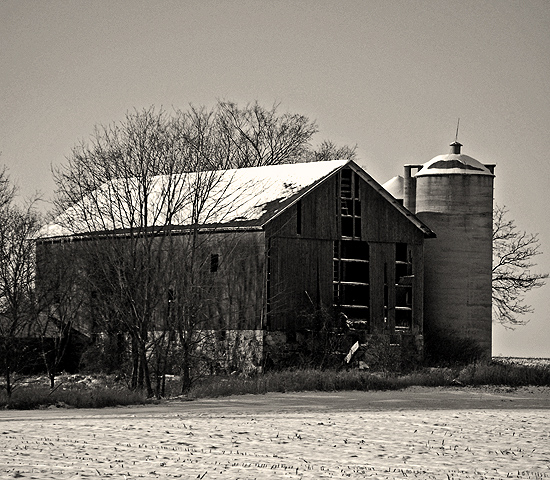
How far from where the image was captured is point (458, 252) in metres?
44.6

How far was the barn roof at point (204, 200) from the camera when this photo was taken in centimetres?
3618

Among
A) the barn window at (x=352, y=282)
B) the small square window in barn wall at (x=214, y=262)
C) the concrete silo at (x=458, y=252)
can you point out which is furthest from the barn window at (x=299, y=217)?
the concrete silo at (x=458, y=252)

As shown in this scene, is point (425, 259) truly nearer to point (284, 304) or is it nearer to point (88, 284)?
point (284, 304)

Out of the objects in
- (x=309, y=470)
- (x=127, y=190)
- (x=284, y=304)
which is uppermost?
(x=127, y=190)

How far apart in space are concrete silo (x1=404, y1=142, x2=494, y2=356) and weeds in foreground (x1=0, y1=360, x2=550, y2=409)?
5692mm

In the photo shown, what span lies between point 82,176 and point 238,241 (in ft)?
17.9

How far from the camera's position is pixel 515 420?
23828mm

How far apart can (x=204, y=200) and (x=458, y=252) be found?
1183 cm

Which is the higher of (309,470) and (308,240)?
(308,240)

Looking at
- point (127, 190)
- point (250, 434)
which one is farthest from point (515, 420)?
point (127, 190)

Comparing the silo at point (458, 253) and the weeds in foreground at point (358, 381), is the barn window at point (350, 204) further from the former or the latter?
the weeds in foreground at point (358, 381)

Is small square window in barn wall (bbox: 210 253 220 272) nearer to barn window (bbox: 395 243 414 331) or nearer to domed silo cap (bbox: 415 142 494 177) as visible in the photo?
barn window (bbox: 395 243 414 331)

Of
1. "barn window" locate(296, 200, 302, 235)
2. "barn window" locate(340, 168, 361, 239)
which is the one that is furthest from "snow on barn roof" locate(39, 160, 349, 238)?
"barn window" locate(340, 168, 361, 239)

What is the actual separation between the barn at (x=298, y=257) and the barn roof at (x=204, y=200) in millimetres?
65
